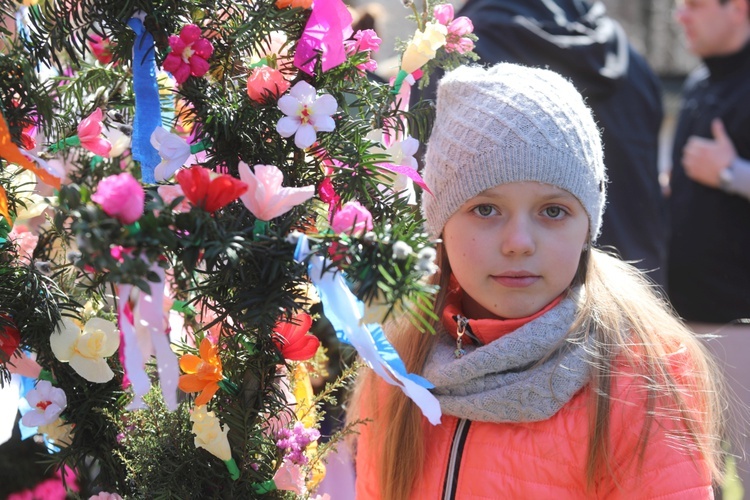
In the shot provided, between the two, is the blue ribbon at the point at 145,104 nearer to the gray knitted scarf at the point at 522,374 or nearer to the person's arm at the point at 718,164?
the gray knitted scarf at the point at 522,374

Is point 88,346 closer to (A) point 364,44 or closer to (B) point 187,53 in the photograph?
(B) point 187,53

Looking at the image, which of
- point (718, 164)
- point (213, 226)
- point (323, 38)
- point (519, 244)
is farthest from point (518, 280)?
point (718, 164)

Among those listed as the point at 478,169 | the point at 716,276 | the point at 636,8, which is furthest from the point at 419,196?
the point at 636,8

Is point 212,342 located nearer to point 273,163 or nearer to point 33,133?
Result: point 273,163

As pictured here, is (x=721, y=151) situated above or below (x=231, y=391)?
above

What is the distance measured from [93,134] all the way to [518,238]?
2.08 ft

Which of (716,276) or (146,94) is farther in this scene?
(716,276)

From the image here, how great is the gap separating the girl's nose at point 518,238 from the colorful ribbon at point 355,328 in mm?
350

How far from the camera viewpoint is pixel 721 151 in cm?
295

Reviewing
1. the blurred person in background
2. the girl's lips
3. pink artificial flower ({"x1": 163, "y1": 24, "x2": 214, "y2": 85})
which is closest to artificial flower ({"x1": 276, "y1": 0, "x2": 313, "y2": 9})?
pink artificial flower ({"x1": 163, "y1": 24, "x2": 214, "y2": 85})

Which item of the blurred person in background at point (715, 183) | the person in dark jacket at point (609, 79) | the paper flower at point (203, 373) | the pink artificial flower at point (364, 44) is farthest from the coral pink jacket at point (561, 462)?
the blurred person in background at point (715, 183)

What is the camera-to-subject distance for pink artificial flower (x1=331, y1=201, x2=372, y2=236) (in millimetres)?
918

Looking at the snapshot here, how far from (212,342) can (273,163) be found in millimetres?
263

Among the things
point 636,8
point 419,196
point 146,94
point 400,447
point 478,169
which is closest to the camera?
point 146,94
